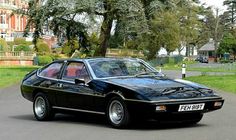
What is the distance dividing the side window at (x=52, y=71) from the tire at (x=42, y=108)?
484mm

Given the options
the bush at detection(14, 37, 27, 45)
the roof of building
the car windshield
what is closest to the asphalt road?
the car windshield

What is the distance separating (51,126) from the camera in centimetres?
1195

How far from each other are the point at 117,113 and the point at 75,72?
178cm

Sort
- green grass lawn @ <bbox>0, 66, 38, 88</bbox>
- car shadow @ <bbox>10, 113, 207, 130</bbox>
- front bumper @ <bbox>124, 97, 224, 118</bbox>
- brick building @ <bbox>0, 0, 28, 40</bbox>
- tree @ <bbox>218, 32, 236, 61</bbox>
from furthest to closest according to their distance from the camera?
tree @ <bbox>218, 32, 236, 61</bbox>
brick building @ <bbox>0, 0, 28, 40</bbox>
green grass lawn @ <bbox>0, 66, 38, 88</bbox>
car shadow @ <bbox>10, 113, 207, 130</bbox>
front bumper @ <bbox>124, 97, 224, 118</bbox>

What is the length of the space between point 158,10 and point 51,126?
30.0 meters

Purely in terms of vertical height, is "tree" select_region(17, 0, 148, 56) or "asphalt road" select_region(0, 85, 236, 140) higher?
"tree" select_region(17, 0, 148, 56)

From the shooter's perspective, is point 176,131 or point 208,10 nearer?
point 176,131

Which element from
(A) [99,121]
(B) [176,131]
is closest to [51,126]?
(A) [99,121]

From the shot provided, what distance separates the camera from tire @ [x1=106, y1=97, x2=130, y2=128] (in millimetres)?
10836

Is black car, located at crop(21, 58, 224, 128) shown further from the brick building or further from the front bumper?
the brick building

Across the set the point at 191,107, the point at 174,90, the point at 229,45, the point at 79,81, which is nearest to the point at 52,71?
the point at 79,81

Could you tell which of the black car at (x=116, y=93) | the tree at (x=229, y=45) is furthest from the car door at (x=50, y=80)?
the tree at (x=229, y=45)

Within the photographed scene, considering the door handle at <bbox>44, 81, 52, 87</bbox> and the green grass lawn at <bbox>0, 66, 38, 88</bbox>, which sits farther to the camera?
the green grass lawn at <bbox>0, 66, 38, 88</bbox>

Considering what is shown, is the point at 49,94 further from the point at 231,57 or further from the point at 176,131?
the point at 231,57
